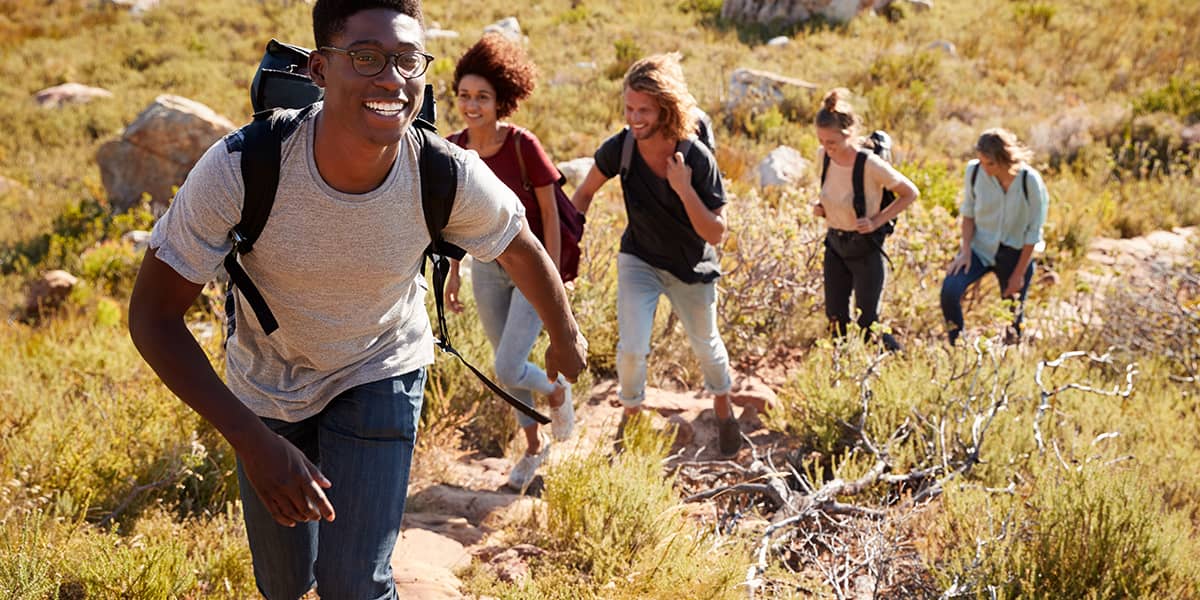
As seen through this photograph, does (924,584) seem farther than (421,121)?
Yes

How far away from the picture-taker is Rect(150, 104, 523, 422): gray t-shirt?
1935 millimetres

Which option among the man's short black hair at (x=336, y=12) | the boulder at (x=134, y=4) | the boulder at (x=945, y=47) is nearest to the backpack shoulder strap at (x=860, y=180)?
the man's short black hair at (x=336, y=12)

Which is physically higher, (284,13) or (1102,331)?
(284,13)

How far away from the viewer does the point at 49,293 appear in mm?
8664

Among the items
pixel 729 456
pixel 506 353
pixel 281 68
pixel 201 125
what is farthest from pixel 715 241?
pixel 201 125

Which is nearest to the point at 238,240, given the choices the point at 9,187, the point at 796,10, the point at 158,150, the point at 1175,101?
the point at 158,150

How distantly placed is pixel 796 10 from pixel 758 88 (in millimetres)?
7661

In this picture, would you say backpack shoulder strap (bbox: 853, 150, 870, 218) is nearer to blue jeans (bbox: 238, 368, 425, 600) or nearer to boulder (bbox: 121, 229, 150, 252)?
blue jeans (bbox: 238, 368, 425, 600)

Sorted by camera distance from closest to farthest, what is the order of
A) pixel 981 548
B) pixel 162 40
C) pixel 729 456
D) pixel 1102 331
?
pixel 981 548, pixel 729 456, pixel 1102 331, pixel 162 40

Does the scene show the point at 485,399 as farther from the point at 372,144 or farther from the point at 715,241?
the point at 372,144

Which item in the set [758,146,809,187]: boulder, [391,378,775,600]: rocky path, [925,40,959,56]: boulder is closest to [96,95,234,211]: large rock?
[758,146,809,187]: boulder

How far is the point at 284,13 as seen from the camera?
2186cm

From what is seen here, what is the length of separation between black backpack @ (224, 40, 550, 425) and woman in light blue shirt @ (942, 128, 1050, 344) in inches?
170

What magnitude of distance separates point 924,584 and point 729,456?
149cm
